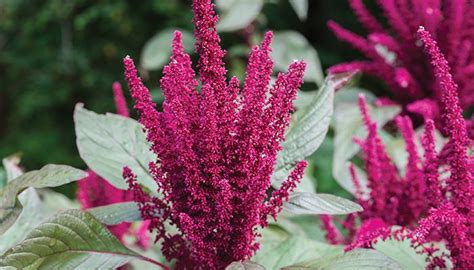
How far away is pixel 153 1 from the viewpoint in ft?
7.93

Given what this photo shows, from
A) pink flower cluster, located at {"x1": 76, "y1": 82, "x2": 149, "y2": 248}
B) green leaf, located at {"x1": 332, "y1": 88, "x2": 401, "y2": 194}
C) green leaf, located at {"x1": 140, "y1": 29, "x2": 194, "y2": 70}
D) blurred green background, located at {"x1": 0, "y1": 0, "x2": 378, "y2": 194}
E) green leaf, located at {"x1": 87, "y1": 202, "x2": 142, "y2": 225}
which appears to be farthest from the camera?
blurred green background, located at {"x1": 0, "y1": 0, "x2": 378, "y2": 194}

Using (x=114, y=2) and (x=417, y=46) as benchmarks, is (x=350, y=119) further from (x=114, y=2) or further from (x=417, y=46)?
(x=114, y=2)

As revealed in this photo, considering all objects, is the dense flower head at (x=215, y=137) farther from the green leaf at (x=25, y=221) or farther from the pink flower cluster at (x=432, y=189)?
the green leaf at (x=25, y=221)

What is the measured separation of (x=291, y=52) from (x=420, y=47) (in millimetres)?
646

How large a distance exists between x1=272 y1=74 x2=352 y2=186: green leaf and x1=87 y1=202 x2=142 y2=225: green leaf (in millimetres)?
168

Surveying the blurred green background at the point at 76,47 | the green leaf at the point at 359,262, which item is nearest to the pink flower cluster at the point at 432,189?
the green leaf at the point at 359,262

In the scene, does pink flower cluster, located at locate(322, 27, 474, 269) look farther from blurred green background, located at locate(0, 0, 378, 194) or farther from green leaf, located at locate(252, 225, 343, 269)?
blurred green background, located at locate(0, 0, 378, 194)

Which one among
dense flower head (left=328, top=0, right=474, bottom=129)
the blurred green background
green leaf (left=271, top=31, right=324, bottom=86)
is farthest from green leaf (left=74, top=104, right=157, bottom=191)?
the blurred green background

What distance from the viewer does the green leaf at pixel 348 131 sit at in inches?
44.8

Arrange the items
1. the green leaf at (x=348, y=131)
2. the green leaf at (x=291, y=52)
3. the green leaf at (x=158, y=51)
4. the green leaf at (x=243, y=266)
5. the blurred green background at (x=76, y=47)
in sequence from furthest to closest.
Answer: the blurred green background at (x=76, y=47) → the green leaf at (x=158, y=51) → the green leaf at (x=291, y=52) → the green leaf at (x=348, y=131) → the green leaf at (x=243, y=266)

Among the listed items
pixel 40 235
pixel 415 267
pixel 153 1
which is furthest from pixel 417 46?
pixel 153 1

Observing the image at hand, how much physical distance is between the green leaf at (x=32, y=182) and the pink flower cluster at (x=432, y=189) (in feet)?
1.01

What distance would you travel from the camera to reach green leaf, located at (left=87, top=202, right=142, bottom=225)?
76 cm

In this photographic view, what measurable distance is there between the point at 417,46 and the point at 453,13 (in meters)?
0.10
